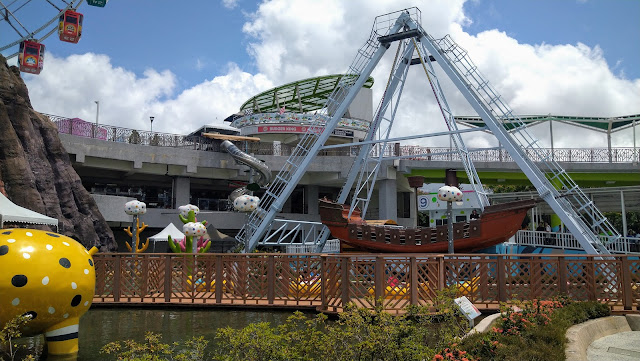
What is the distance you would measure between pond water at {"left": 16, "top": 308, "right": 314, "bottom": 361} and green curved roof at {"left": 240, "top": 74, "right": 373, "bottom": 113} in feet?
94.6

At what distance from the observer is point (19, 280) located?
21.9 ft

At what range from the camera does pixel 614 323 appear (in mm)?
9320

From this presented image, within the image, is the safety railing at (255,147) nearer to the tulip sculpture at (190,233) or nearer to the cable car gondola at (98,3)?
the cable car gondola at (98,3)

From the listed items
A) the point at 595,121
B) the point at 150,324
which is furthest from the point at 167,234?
Answer: the point at 595,121

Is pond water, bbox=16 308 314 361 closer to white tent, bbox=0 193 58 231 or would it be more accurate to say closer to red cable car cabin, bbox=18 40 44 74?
white tent, bbox=0 193 58 231

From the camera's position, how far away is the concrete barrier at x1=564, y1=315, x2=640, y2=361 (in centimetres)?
657

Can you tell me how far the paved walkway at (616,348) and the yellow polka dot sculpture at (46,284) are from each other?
7.45 m

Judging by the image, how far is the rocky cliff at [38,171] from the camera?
1842 centimetres

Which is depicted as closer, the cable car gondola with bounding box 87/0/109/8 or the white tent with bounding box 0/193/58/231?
the white tent with bounding box 0/193/58/231

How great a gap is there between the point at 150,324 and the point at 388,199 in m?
22.6

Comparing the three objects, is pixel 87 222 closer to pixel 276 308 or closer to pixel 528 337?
pixel 276 308

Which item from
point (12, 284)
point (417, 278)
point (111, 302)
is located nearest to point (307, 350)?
point (12, 284)

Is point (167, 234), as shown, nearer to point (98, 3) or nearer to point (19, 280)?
point (98, 3)

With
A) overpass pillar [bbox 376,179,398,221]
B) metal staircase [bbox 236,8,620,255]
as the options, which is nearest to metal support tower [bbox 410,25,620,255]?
metal staircase [bbox 236,8,620,255]
